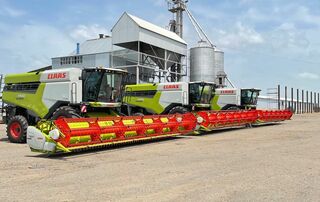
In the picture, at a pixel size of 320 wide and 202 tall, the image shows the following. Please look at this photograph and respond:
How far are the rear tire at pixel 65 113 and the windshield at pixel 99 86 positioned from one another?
0.86m

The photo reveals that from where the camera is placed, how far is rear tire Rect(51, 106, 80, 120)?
13.5 m

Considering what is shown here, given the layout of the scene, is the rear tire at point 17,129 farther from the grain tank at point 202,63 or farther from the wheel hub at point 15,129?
the grain tank at point 202,63

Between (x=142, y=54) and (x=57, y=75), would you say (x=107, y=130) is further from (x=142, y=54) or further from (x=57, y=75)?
(x=142, y=54)

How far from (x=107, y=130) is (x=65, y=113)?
234cm

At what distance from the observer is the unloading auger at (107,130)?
10.5 m

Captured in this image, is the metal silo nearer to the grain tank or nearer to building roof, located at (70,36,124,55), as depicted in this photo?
the grain tank

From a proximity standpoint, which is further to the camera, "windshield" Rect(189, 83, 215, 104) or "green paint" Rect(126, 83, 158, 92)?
"green paint" Rect(126, 83, 158, 92)

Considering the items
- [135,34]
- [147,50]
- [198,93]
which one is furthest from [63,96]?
[147,50]

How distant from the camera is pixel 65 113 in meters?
13.7

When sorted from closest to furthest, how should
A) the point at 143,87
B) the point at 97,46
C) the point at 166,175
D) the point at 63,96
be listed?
the point at 166,175 → the point at 63,96 → the point at 143,87 → the point at 97,46

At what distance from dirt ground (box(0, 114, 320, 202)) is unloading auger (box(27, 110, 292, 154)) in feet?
1.12

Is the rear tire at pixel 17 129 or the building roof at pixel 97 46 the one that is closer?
the rear tire at pixel 17 129

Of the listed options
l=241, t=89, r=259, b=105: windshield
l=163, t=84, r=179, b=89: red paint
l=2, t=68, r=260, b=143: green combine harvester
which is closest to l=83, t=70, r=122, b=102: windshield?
l=2, t=68, r=260, b=143: green combine harvester

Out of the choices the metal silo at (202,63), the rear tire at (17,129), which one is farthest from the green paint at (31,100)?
the metal silo at (202,63)
